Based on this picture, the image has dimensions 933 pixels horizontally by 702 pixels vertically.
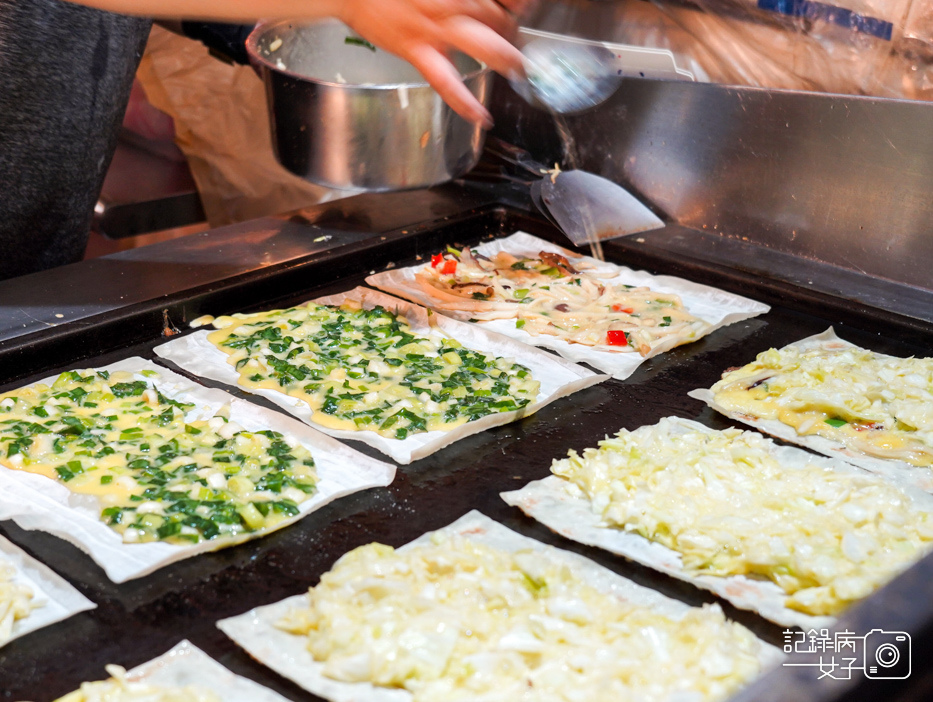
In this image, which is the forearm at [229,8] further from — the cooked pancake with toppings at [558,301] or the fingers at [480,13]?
the cooked pancake with toppings at [558,301]

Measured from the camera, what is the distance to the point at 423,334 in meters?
2.87

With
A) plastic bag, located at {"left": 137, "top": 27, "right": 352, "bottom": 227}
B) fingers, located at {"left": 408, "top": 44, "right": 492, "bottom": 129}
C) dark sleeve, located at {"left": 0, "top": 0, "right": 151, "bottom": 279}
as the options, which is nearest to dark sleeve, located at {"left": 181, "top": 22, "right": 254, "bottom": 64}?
dark sleeve, located at {"left": 0, "top": 0, "right": 151, "bottom": 279}

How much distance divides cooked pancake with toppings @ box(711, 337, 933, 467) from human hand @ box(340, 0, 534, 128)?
41.3 inches

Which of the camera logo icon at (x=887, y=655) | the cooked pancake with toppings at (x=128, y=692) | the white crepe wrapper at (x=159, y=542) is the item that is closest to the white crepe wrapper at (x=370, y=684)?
the cooked pancake with toppings at (x=128, y=692)

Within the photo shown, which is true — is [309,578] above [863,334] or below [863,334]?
below

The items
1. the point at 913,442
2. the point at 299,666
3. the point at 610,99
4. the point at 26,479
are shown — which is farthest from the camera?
the point at 610,99

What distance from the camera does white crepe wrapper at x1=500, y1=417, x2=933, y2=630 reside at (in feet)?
5.73

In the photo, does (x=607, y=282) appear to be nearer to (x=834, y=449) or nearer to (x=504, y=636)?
(x=834, y=449)

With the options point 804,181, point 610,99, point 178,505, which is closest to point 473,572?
point 178,505

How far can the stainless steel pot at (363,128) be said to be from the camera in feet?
9.47

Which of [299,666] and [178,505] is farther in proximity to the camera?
[178,505]

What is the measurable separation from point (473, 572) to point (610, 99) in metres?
2.48

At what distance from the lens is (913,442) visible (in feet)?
7.48

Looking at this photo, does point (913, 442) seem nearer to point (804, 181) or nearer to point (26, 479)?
point (804, 181)
